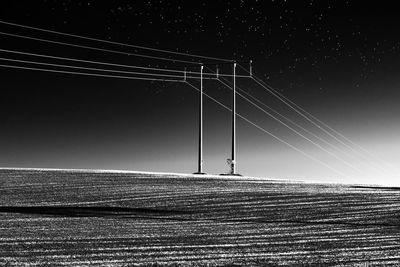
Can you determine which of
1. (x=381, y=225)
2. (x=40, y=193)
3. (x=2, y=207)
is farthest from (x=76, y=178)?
(x=381, y=225)

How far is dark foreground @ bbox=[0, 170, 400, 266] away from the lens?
47.1 feet

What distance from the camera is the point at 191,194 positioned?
30.6m

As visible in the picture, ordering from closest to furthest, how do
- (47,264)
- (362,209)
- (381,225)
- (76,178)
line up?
(47,264), (381,225), (362,209), (76,178)

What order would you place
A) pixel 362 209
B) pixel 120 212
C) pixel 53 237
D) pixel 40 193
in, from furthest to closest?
pixel 40 193, pixel 362 209, pixel 120 212, pixel 53 237

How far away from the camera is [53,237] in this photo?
56.5 ft

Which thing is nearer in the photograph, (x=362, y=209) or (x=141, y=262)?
(x=141, y=262)

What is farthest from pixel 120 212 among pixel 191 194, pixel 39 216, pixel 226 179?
pixel 226 179

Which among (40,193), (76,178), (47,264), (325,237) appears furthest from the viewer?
(76,178)

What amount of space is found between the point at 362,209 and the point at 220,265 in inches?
574

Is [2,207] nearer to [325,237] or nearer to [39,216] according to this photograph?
[39,216]

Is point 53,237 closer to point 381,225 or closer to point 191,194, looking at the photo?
point 381,225

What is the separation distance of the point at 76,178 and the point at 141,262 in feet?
78.1

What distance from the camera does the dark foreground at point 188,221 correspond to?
14.3 meters

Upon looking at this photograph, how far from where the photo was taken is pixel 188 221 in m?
22.8
